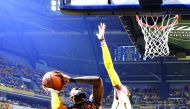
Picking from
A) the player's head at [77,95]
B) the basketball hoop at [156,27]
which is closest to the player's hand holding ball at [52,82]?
the player's head at [77,95]

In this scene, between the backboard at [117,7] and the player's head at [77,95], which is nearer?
the player's head at [77,95]

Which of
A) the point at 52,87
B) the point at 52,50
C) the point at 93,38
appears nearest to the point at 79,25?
the point at 93,38

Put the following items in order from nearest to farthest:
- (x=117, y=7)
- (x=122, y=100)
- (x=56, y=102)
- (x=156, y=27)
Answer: (x=56, y=102) < (x=122, y=100) < (x=117, y=7) < (x=156, y=27)

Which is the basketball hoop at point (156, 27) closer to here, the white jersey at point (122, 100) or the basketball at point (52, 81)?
the white jersey at point (122, 100)

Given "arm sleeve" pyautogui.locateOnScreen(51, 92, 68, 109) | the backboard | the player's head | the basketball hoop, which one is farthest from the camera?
the basketball hoop

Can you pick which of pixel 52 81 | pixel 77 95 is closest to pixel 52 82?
pixel 52 81

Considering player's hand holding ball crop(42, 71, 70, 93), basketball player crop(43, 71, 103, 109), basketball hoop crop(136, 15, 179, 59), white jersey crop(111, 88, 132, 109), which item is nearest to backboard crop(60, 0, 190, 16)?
basketball hoop crop(136, 15, 179, 59)

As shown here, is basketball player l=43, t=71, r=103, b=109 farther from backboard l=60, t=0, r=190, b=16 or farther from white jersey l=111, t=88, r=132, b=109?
backboard l=60, t=0, r=190, b=16

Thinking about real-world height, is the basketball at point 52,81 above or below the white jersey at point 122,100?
above

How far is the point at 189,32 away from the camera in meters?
8.34

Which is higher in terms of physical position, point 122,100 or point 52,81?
point 52,81

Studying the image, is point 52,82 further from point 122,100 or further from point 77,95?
point 122,100

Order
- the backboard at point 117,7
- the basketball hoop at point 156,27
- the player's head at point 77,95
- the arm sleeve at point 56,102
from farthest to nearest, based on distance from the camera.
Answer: the basketball hoop at point 156,27 → the backboard at point 117,7 → the player's head at point 77,95 → the arm sleeve at point 56,102

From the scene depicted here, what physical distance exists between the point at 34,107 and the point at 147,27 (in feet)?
39.0
